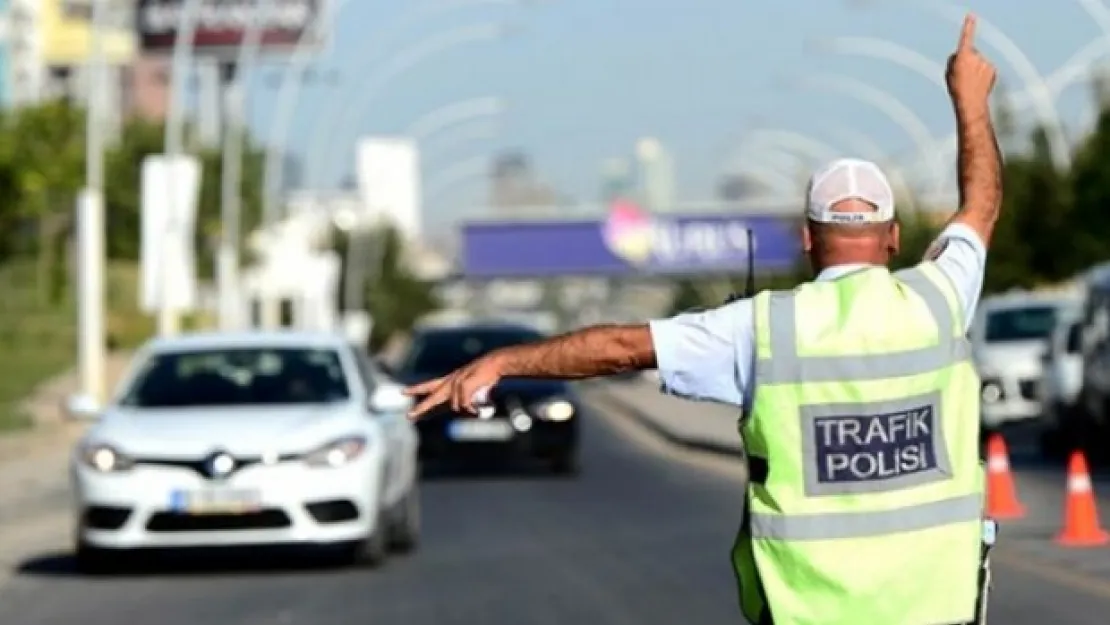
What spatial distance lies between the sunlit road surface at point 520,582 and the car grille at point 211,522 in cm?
33

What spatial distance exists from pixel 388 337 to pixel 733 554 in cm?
11556

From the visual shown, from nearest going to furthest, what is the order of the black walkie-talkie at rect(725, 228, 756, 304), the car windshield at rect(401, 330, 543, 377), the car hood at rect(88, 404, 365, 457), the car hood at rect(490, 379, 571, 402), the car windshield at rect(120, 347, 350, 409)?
the black walkie-talkie at rect(725, 228, 756, 304) < the car hood at rect(88, 404, 365, 457) < the car windshield at rect(120, 347, 350, 409) < the car hood at rect(490, 379, 571, 402) < the car windshield at rect(401, 330, 543, 377)

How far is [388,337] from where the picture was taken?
398 feet

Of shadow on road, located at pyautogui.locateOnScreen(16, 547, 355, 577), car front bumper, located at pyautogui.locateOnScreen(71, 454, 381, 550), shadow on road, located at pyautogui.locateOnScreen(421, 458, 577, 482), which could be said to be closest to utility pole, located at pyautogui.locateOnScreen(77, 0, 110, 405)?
shadow on road, located at pyautogui.locateOnScreen(421, 458, 577, 482)

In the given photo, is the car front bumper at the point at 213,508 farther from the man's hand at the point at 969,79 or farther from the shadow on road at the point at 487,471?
the shadow on road at the point at 487,471


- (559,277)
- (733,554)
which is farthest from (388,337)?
(733,554)

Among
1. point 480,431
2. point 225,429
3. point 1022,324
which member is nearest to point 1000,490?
point 225,429

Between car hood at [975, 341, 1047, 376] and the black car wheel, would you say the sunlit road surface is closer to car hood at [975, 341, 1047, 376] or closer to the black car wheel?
the black car wheel

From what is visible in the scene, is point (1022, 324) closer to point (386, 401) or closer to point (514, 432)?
point (514, 432)

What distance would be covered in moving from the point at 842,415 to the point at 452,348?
25.8m

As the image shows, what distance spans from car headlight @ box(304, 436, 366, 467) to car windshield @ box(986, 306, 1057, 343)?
21637 mm

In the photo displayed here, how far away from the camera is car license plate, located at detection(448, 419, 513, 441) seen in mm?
29328

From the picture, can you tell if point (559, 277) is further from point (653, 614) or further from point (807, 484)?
point (807, 484)

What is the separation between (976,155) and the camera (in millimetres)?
6234
